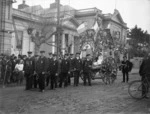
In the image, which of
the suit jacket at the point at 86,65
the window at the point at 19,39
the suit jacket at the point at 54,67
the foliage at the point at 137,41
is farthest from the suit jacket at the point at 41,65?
the foliage at the point at 137,41

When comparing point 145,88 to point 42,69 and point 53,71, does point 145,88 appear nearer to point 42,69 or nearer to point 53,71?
point 42,69

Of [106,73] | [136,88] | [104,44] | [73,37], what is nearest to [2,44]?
[104,44]

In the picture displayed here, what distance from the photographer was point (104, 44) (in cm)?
1881

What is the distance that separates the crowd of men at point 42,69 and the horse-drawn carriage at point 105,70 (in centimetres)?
77

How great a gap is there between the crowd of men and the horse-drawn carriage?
2.53 ft

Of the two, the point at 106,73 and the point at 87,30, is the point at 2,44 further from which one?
the point at 106,73

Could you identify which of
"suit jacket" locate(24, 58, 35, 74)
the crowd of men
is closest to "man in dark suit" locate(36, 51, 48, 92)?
the crowd of men

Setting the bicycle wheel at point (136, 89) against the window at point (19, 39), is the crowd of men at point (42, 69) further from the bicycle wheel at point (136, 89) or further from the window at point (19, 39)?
the window at point (19, 39)

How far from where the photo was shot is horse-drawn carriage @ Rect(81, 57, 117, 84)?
46.6 ft

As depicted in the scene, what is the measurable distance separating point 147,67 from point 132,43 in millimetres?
30399

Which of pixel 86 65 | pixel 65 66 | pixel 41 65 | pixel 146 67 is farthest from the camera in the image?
pixel 86 65

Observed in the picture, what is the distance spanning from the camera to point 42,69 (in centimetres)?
1127

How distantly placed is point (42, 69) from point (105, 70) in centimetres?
456

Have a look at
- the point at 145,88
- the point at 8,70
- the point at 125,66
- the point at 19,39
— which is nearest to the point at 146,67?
the point at 145,88
